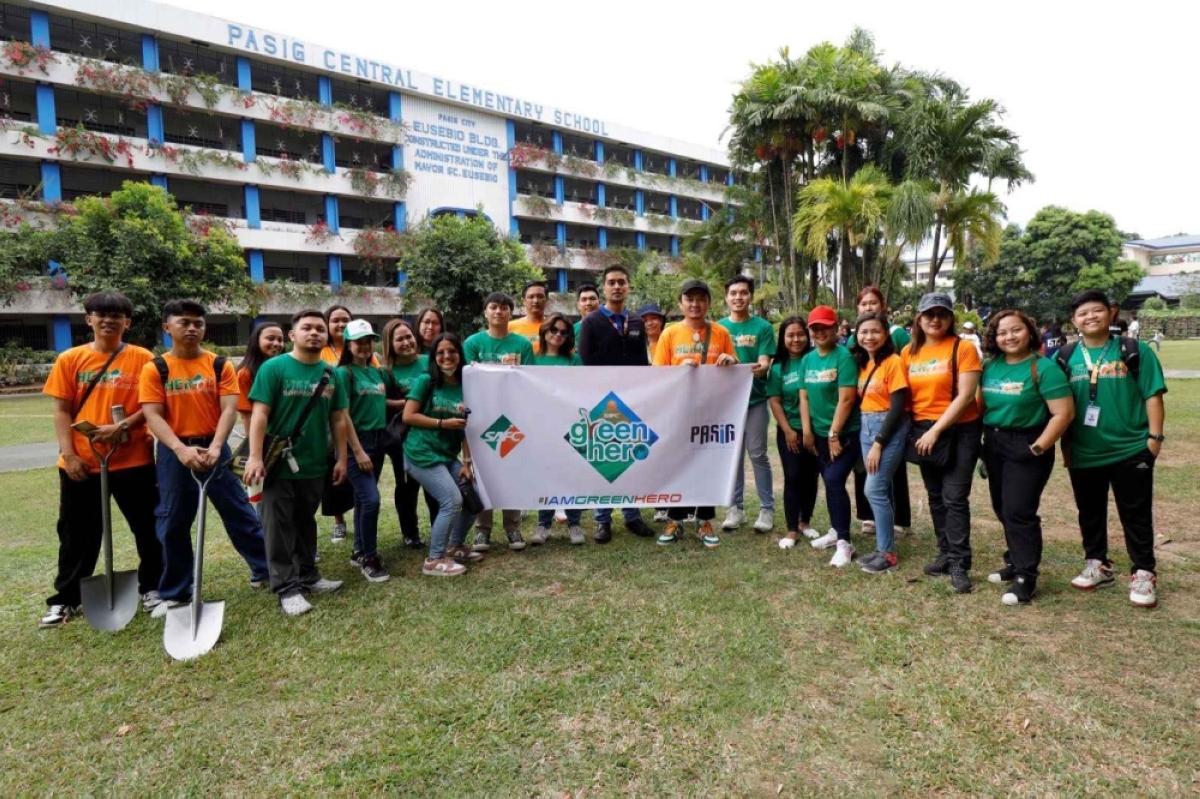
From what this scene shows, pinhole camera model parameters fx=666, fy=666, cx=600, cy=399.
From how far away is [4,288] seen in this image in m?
21.7

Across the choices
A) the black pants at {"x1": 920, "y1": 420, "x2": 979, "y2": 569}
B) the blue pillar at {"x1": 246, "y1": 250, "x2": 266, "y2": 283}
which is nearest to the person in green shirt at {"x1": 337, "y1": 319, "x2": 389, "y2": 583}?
the black pants at {"x1": 920, "y1": 420, "x2": 979, "y2": 569}

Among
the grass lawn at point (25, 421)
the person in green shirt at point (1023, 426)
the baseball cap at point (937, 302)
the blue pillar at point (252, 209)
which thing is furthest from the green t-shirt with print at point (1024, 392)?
the blue pillar at point (252, 209)

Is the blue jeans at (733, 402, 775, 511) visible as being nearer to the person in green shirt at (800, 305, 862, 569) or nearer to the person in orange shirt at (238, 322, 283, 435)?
the person in green shirt at (800, 305, 862, 569)

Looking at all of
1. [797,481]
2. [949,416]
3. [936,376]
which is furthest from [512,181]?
[949,416]

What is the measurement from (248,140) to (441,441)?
2871 cm

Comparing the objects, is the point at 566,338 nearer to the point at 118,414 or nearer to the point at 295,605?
the point at 295,605

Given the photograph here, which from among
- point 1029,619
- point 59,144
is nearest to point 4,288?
point 59,144

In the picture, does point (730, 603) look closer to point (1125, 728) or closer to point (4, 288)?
point (1125, 728)

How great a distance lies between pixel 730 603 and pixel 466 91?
115 ft

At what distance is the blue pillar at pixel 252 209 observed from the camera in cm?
2759

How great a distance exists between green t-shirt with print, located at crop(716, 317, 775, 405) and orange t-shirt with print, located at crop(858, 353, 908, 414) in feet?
2.96

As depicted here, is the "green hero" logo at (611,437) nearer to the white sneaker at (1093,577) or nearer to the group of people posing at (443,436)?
the group of people posing at (443,436)

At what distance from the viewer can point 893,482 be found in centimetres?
489

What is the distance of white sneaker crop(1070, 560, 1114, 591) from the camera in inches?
153
